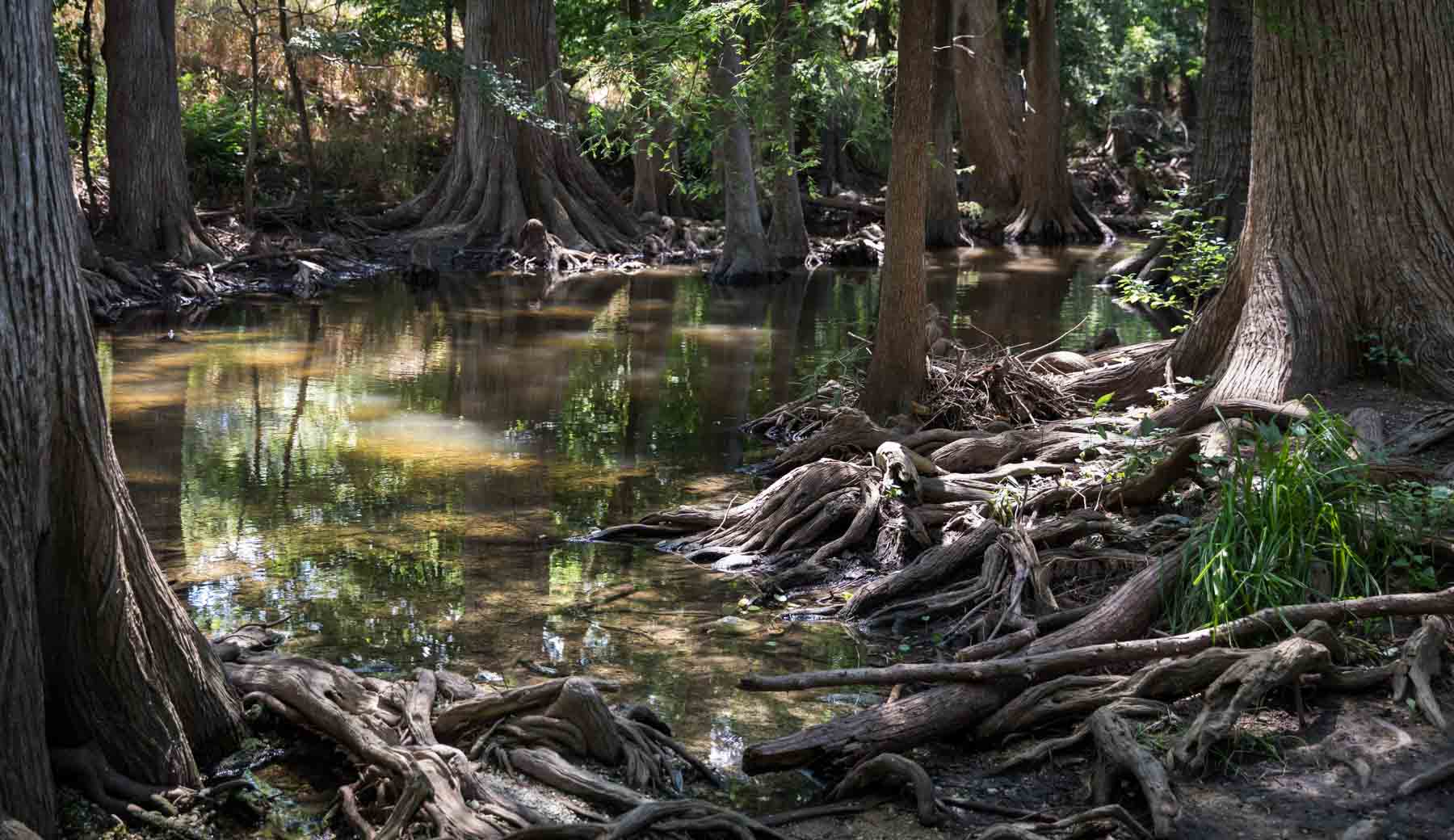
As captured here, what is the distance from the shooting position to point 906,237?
10.9 meters

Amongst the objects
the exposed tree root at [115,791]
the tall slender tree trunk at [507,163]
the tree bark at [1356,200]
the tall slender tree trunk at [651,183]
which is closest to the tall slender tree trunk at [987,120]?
the tall slender tree trunk at [651,183]

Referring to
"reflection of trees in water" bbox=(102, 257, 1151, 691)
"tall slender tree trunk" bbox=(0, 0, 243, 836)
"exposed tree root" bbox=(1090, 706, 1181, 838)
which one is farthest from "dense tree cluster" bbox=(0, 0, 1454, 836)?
"reflection of trees in water" bbox=(102, 257, 1151, 691)

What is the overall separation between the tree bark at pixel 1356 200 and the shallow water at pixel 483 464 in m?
3.93

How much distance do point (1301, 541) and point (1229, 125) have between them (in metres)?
14.2

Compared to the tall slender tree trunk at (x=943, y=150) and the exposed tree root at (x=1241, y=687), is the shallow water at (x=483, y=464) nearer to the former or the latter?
the exposed tree root at (x=1241, y=687)

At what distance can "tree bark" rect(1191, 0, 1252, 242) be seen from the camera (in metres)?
18.6

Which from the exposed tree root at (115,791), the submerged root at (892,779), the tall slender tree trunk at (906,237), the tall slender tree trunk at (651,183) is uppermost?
the tall slender tree trunk at (651,183)

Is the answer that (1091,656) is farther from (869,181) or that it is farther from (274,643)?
(869,181)

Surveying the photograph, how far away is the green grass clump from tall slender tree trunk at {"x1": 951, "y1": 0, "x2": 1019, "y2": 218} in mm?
27829

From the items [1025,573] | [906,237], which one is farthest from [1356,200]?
[1025,573]

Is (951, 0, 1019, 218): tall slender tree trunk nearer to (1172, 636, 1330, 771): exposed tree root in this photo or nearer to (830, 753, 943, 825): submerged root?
(1172, 636, 1330, 771): exposed tree root

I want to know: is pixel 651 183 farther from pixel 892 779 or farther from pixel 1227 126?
pixel 892 779

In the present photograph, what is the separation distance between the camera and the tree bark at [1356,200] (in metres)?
8.76

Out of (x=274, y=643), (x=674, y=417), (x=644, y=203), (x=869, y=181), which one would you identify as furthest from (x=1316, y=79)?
(x=869, y=181)
